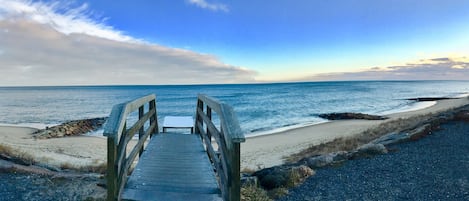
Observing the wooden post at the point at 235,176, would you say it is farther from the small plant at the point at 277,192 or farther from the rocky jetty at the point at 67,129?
the rocky jetty at the point at 67,129

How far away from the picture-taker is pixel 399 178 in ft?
23.1

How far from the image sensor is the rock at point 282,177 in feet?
21.9

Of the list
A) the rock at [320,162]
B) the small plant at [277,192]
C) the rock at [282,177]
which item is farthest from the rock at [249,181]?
the rock at [320,162]

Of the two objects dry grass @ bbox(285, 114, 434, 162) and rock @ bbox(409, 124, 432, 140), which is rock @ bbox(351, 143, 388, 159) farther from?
rock @ bbox(409, 124, 432, 140)

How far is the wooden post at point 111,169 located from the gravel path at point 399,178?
11.5ft

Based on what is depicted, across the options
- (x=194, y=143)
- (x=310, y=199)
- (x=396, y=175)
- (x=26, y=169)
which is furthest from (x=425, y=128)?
(x=26, y=169)

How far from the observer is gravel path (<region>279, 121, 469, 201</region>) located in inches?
238

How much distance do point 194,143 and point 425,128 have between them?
33.0 ft

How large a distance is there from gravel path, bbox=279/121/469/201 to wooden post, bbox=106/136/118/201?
11.5 ft

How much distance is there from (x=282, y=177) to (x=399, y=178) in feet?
8.36

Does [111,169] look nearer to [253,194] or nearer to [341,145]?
[253,194]

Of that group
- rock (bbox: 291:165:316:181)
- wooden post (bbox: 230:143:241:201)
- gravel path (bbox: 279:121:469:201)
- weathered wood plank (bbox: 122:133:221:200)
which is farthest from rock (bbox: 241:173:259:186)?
wooden post (bbox: 230:143:241:201)

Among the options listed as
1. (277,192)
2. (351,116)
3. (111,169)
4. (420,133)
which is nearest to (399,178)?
(277,192)

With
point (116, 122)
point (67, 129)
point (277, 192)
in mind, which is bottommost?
point (67, 129)
